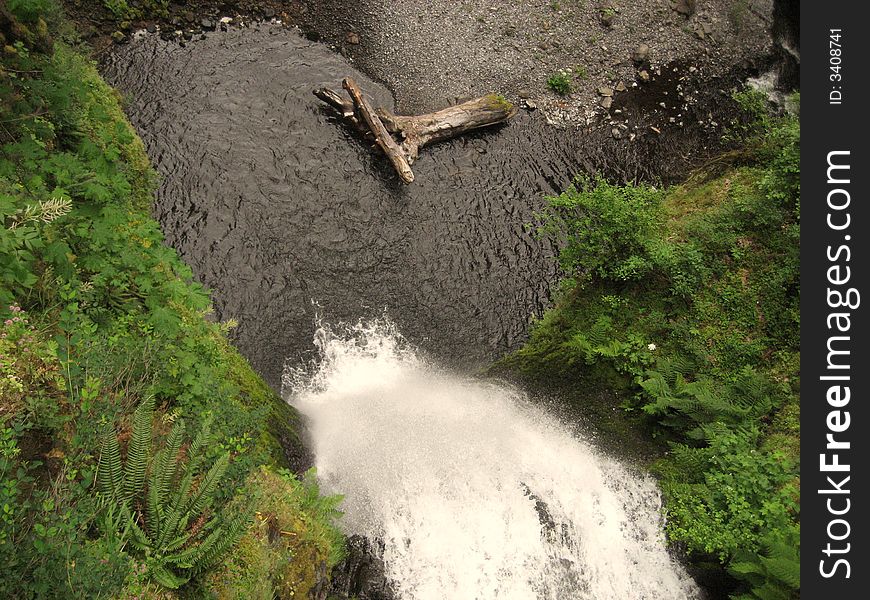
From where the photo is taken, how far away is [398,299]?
41.8 feet

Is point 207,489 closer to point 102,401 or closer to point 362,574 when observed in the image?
point 102,401

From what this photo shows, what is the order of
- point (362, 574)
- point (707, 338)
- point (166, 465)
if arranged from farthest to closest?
point (707, 338), point (362, 574), point (166, 465)

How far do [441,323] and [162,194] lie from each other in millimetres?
Result: 7446

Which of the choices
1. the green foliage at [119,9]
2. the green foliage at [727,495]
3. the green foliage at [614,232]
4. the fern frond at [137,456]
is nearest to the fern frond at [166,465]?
the fern frond at [137,456]

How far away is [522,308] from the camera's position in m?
13.2

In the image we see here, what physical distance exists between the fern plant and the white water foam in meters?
3.64

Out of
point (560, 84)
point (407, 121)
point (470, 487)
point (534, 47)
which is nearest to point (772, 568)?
point (470, 487)

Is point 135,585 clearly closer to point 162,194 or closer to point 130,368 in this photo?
point 130,368

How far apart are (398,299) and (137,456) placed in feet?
24.1

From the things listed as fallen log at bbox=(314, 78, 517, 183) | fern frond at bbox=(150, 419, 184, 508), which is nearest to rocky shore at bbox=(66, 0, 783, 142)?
fallen log at bbox=(314, 78, 517, 183)

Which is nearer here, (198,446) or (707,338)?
(198,446)

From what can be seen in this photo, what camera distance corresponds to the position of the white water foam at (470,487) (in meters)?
9.25

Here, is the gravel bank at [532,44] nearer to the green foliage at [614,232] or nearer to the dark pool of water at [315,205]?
the dark pool of water at [315,205]

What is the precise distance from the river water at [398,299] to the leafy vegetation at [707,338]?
1092 millimetres
